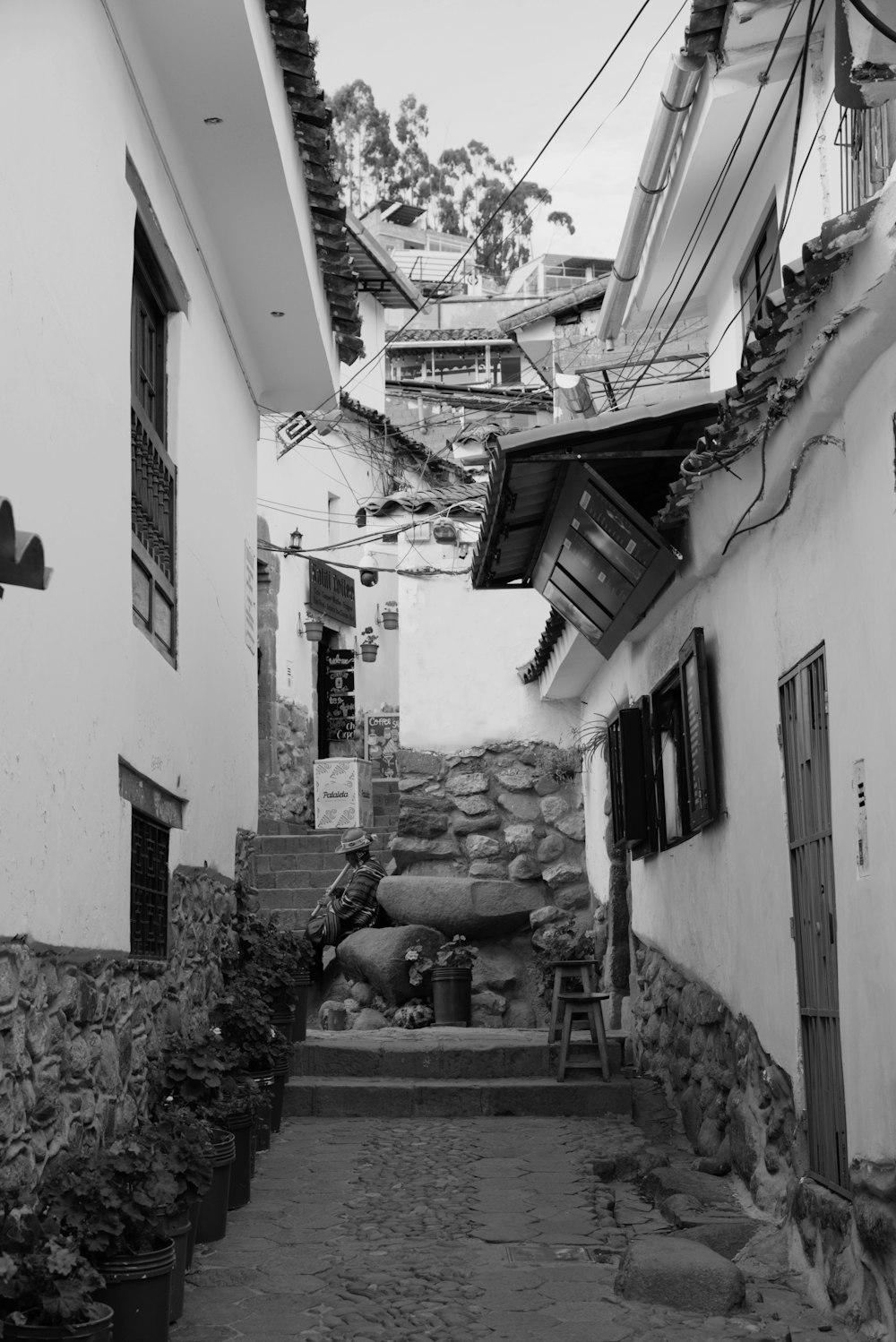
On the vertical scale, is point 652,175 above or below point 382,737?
above

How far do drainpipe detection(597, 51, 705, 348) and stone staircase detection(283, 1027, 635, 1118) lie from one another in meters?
5.21

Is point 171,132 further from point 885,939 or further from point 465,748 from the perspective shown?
point 465,748

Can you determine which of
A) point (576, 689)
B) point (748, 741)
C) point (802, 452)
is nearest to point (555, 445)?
point (748, 741)

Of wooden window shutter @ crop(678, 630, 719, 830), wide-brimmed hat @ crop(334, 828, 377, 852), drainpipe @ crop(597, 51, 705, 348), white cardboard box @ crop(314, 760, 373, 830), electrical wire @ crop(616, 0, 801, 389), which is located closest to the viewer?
electrical wire @ crop(616, 0, 801, 389)

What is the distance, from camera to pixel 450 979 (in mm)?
11719

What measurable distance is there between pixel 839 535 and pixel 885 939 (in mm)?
1336

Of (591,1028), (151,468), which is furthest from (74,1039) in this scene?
(591,1028)

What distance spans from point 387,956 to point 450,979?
59cm

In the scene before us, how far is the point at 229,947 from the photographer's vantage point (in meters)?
8.52

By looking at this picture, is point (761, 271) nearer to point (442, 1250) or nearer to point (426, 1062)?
point (426, 1062)

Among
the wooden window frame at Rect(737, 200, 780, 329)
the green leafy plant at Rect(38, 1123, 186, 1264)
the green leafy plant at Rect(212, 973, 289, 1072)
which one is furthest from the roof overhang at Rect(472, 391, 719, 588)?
the green leafy plant at Rect(38, 1123, 186, 1264)

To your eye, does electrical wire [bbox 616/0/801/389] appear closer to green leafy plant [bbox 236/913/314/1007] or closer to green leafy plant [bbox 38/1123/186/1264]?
green leafy plant [bbox 236/913/314/1007]

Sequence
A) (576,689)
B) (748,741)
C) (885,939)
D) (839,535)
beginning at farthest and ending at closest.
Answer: (576,689) < (748,741) < (839,535) < (885,939)

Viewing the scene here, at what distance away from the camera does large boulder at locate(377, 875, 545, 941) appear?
40.9 ft
